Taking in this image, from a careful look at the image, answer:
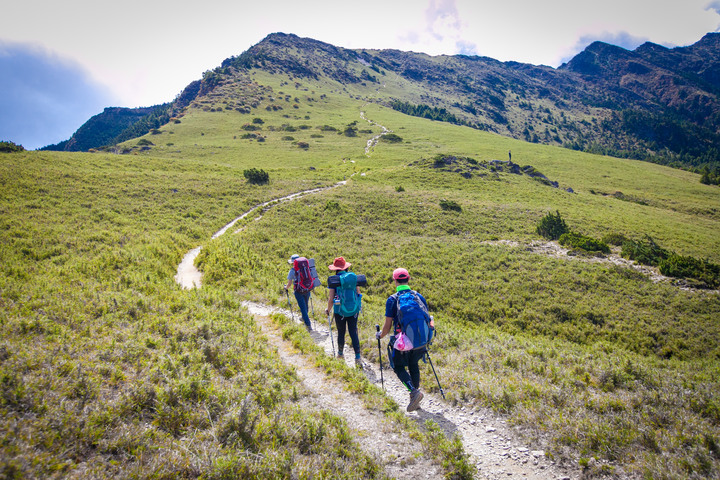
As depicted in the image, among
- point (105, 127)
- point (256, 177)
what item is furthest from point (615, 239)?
point (105, 127)

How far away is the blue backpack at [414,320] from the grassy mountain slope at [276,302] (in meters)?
2.05

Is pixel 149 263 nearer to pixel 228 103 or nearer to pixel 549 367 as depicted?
pixel 549 367

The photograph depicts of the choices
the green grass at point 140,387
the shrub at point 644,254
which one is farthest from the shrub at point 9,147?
the shrub at point 644,254

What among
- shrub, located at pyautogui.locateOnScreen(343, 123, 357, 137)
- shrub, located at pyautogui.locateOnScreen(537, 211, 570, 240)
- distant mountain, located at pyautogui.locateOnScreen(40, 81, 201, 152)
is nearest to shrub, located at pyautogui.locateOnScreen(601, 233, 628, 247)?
shrub, located at pyautogui.locateOnScreen(537, 211, 570, 240)

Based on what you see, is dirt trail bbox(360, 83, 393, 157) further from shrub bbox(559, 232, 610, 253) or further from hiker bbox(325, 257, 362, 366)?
hiker bbox(325, 257, 362, 366)

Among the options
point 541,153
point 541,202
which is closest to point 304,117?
point 541,153

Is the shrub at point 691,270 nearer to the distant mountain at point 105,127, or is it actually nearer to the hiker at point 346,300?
the hiker at point 346,300

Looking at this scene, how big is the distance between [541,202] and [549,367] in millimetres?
34954

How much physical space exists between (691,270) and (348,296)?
22.1 meters

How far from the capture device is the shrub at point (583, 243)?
2191cm

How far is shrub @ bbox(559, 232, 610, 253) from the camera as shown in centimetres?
2191

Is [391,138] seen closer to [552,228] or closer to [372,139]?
[372,139]

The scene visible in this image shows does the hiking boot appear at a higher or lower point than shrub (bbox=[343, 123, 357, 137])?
lower

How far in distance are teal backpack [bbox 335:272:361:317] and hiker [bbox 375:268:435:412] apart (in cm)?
165
